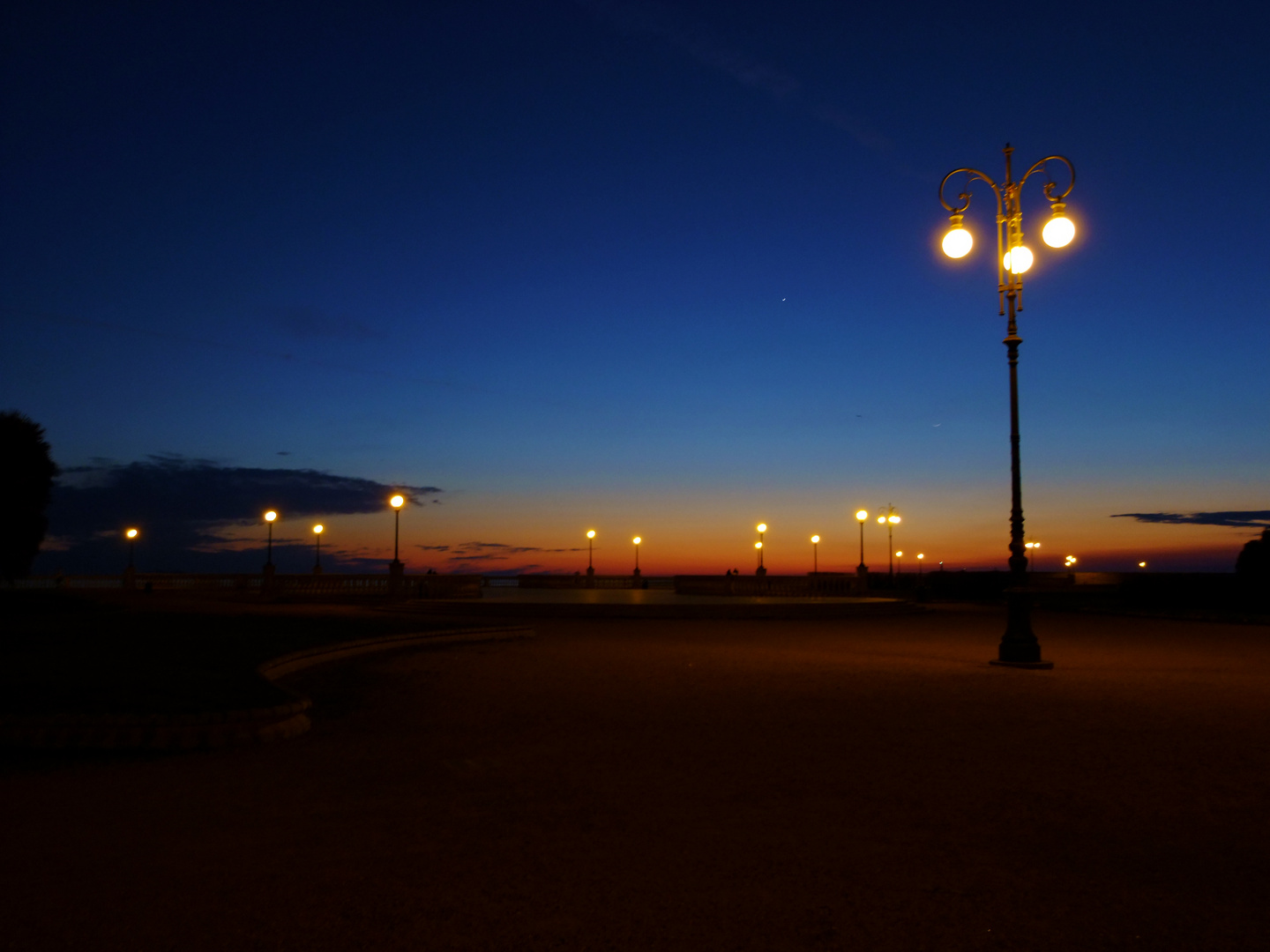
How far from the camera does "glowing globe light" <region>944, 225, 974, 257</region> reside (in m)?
15.2

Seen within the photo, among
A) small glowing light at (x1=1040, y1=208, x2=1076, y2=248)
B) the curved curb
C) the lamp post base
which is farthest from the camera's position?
the lamp post base

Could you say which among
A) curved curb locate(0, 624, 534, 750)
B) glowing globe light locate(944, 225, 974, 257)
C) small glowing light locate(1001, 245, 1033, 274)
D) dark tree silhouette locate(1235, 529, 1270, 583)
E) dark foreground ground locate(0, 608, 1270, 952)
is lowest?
dark foreground ground locate(0, 608, 1270, 952)

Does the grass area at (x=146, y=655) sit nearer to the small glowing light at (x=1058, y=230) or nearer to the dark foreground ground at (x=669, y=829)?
the dark foreground ground at (x=669, y=829)

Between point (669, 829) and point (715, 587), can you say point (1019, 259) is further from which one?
point (715, 587)

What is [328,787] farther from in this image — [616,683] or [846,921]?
[616,683]

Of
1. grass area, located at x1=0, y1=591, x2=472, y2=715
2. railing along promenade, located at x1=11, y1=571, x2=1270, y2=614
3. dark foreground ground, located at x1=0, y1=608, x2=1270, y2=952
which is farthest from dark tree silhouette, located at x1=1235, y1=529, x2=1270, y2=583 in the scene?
grass area, located at x1=0, y1=591, x2=472, y2=715

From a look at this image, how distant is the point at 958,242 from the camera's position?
49.9 feet

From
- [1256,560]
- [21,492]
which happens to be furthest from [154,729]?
[1256,560]

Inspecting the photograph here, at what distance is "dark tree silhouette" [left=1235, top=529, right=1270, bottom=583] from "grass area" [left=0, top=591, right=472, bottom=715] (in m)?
32.6

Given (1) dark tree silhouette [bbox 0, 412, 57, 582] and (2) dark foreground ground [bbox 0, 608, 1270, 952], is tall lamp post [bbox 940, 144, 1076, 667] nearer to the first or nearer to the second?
(2) dark foreground ground [bbox 0, 608, 1270, 952]

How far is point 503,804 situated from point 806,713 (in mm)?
4828

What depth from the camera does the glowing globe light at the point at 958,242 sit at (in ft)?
49.8

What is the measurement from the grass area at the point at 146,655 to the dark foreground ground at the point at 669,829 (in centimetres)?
118

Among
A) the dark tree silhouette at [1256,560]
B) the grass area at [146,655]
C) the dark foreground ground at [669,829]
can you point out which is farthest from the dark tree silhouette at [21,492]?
the dark tree silhouette at [1256,560]
